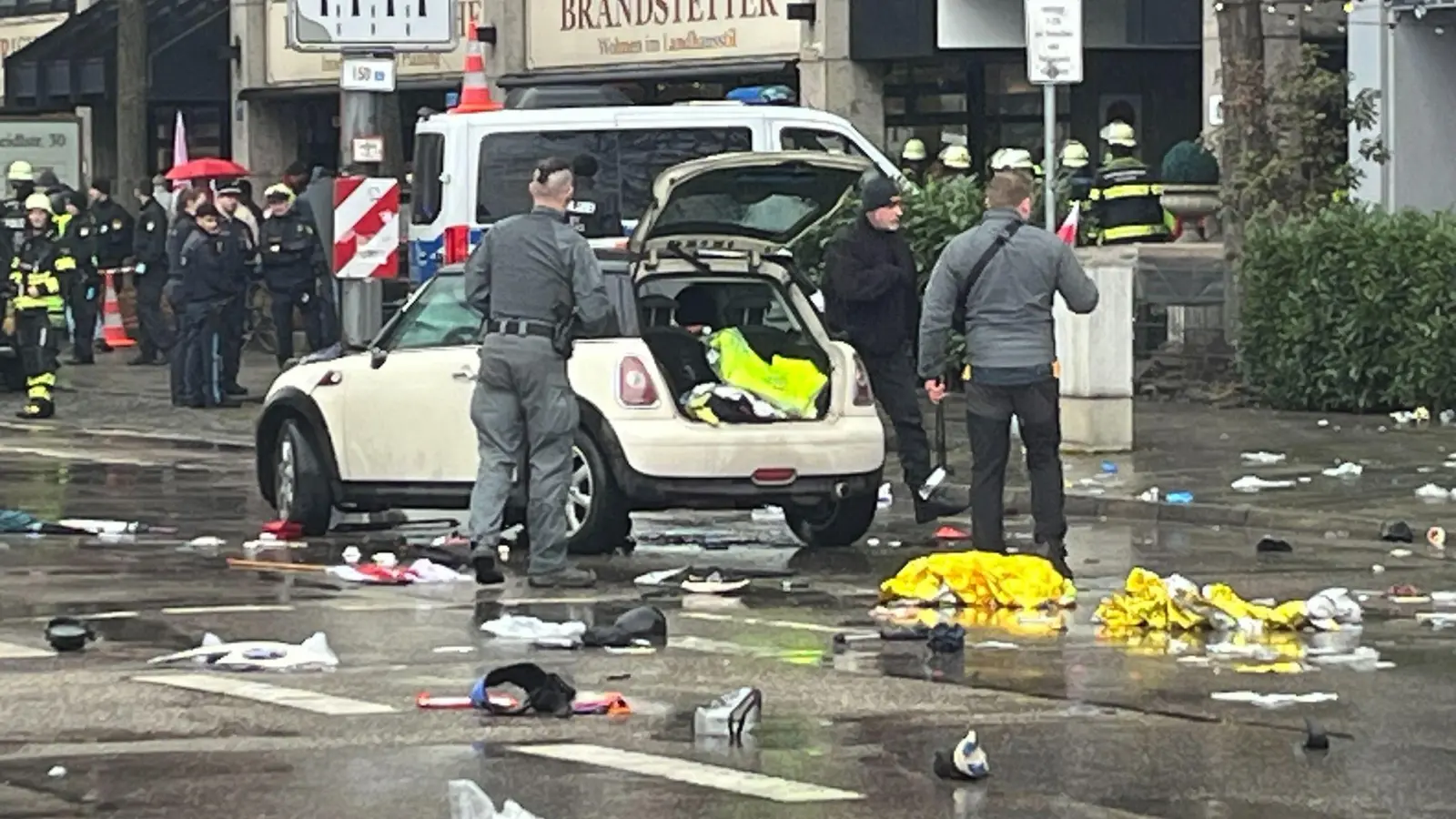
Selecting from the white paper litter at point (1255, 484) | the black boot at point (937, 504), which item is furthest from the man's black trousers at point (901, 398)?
the white paper litter at point (1255, 484)

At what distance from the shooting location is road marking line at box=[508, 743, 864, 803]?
26.4 ft

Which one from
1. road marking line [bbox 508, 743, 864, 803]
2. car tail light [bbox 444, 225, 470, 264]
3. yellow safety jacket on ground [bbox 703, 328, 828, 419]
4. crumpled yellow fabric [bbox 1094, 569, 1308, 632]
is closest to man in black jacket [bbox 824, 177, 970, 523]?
yellow safety jacket on ground [bbox 703, 328, 828, 419]

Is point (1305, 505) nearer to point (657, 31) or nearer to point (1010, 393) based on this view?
point (1010, 393)

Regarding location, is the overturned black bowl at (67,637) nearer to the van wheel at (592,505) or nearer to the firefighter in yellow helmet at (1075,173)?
the van wheel at (592,505)

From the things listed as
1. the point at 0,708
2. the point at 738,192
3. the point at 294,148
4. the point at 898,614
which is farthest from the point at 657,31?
the point at 0,708

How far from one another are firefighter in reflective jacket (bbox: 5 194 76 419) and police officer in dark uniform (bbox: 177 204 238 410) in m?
1.11

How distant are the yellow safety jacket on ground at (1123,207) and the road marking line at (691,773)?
54.0 feet

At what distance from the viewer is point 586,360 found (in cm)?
1444

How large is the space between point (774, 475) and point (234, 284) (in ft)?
37.1

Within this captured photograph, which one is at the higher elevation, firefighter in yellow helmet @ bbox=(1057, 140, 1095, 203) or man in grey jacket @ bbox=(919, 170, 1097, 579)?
firefighter in yellow helmet @ bbox=(1057, 140, 1095, 203)

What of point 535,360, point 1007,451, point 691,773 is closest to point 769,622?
point 535,360

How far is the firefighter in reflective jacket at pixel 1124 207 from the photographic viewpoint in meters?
24.8

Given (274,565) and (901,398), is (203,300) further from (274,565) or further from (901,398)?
(274,565)

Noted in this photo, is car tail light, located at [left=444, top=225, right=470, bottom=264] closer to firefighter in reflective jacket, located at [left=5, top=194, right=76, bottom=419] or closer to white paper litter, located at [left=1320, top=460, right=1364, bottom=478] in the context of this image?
firefighter in reflective jacket, located at [left=5, top=194, right=76, bottom=419]
